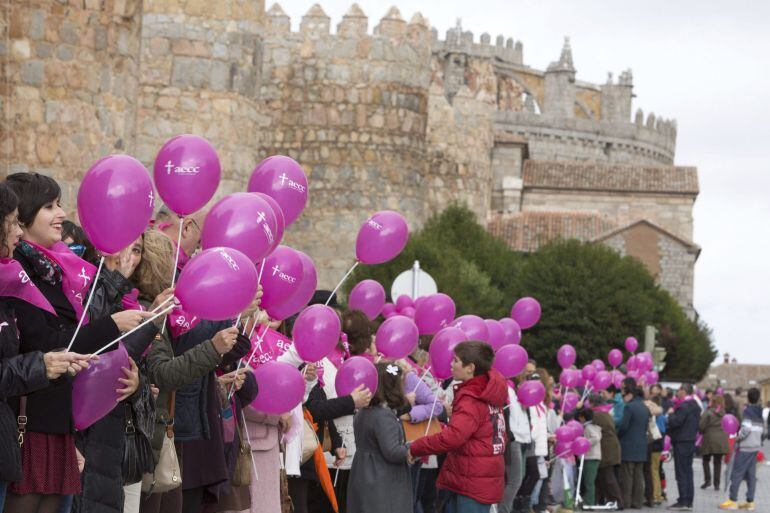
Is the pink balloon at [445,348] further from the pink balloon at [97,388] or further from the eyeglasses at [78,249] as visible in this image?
the pink balloon at [97,388]

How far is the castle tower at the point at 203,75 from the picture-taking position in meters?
16.9

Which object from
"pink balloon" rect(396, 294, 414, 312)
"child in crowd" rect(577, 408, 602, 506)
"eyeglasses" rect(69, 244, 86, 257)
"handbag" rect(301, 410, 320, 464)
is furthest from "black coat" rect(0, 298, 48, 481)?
"child in crowd" rect(577, 408, 602, 506)

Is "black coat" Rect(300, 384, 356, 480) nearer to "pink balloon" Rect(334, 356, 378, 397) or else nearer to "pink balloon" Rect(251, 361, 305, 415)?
"pink balloon" Rect(334, 356, 378, 397)

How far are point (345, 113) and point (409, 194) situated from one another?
1991 millimetres

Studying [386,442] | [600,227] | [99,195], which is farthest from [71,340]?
[600,227]

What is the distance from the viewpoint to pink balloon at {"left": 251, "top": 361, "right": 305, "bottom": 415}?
835 cm

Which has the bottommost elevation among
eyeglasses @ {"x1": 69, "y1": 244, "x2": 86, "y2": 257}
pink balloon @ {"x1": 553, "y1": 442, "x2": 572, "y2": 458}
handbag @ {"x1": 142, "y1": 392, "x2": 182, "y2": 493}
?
pink balloon @ {"x1": 553, "y1": 442, "x2": 572, "y2": 458}

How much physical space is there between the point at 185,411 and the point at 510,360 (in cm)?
543

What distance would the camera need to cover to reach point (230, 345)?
23.4ft

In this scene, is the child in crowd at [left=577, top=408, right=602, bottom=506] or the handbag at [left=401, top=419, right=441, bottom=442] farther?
the child in crowd at [left=577, top=408, right=602, bottom=506]

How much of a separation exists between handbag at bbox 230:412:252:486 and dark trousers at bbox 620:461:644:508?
1141 cm

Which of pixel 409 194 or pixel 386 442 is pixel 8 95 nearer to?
pixel 386 442

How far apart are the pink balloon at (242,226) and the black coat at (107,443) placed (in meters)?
0.71

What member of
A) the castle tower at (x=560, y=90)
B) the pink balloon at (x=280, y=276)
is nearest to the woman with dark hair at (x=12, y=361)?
the pink balloon at (x=280, y=276)
